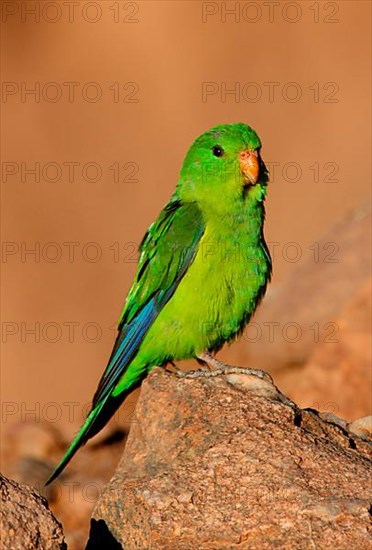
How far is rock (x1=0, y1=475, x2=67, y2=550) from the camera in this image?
14.7 ft

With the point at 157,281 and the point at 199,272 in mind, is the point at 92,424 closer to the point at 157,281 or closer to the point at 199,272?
the point at 157,281

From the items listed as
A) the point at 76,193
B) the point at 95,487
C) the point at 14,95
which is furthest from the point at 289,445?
the point at 14,95

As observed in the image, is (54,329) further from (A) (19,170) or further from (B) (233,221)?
(B) (233,221)

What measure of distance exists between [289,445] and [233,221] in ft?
9.17

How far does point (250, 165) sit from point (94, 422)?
1.99 metres

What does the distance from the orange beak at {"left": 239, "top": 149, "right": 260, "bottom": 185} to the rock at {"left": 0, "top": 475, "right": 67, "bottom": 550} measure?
12.4 ft

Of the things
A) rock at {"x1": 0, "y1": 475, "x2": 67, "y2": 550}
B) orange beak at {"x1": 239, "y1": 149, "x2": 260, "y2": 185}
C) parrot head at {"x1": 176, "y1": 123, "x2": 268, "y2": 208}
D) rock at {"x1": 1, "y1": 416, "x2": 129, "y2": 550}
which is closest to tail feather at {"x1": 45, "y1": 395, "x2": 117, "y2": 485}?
rock at {"x1": 1, "y1": 416, "x2": 129, "y2": 550}

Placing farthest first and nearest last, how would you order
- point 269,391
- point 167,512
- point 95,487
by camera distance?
1. point 95,487
2. point 269,391
3. point 167,512

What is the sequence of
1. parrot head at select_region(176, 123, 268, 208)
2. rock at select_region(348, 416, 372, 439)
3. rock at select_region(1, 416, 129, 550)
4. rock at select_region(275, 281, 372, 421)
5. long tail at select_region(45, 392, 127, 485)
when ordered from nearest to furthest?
1. rock at select_region(348, 416, 372, 439)
2. long tail at select_region(45, 392, 127, 485)
3. parrot head at select_region(176, 123, 268, 208)
4. rock at select_region(1, 416, 129, 550)
5. rock at select_region(275, 281, 372, 421)

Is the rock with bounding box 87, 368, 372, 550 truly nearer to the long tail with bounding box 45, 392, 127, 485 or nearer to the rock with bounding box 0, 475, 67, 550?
the rock with bounding box 0, 475, 67, 550

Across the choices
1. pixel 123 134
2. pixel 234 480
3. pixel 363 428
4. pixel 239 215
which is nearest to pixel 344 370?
pixel 239 215

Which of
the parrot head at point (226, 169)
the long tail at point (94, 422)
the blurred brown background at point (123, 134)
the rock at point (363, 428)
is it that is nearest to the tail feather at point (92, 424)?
the long tail at point (94, 422)

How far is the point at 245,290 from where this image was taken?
782 cm

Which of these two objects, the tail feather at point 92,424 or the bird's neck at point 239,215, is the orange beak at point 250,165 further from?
the tail feather at point 92,424
